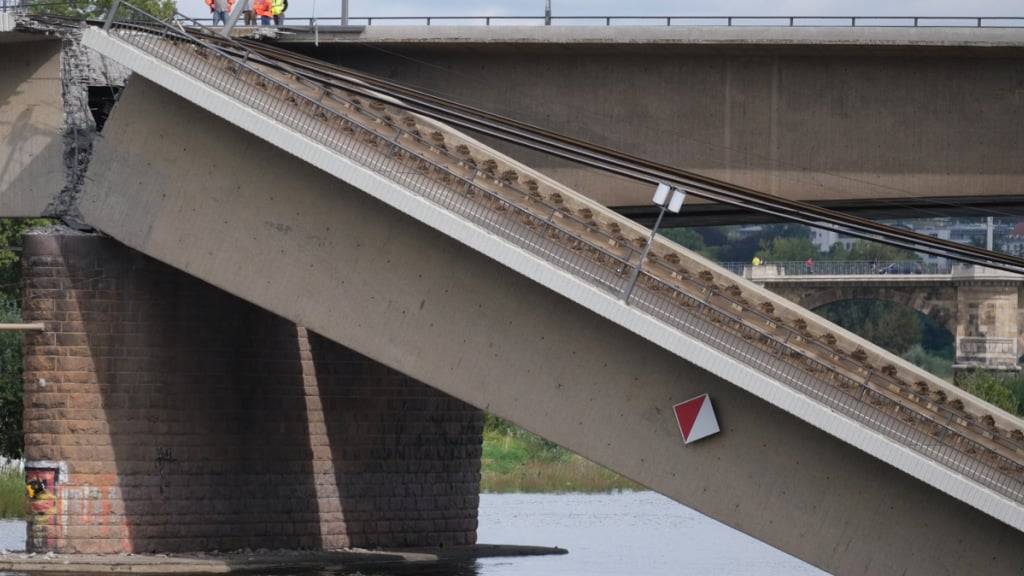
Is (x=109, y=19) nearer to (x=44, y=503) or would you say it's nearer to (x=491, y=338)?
(x=491, y=338)

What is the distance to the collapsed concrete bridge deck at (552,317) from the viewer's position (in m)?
25.5

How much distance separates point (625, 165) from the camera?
28.5 metres

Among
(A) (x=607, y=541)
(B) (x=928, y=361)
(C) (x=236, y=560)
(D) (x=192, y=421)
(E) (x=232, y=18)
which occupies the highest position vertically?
(B) (x=928, y=361)

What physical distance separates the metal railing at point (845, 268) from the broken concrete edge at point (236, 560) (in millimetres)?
53082

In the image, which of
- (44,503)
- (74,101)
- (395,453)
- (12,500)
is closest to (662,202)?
(74,101)

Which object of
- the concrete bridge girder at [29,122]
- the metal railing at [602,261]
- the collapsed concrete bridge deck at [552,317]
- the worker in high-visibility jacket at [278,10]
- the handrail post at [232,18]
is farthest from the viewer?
the worker in high-visibility jacket at [278,10]

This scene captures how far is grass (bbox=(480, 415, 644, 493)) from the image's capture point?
59062mm

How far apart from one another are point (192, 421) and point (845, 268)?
404ft

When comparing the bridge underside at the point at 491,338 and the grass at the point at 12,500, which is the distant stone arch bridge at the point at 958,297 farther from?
the bridge underside at the point at 491,338

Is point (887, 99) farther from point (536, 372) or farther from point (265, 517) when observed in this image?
point (265, 517)

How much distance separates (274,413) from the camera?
33.7m

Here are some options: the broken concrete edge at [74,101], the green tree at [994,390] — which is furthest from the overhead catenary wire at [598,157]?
the green tree at [994,390]

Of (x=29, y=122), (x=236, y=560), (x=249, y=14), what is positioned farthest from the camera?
(x=249, y=14)

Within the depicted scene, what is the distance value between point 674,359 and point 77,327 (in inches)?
398
